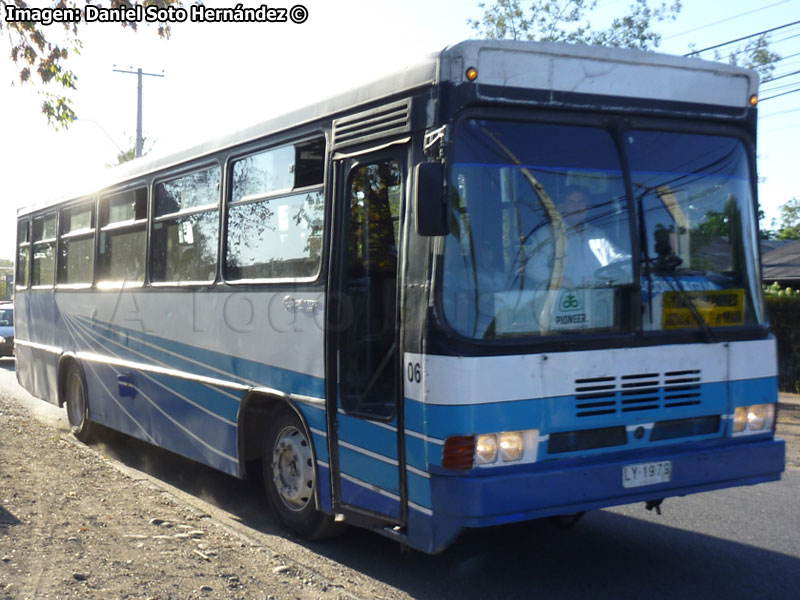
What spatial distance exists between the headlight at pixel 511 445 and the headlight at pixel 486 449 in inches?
1.9

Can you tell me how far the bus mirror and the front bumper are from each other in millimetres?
1333

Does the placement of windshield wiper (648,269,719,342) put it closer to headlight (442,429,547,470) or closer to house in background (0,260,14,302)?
headlight (442,429,547,470)

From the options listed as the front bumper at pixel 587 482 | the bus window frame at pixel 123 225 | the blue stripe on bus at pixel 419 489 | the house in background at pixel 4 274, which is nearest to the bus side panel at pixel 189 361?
the bus window frame at pixel 123 225

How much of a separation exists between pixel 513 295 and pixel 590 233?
0.62m

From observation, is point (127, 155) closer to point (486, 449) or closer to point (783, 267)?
point (783, 267)

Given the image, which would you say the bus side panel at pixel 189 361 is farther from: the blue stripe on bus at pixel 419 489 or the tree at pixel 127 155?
the tree at pixel 127 155

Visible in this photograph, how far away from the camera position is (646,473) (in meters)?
5.51

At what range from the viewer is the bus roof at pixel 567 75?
5.35 metres

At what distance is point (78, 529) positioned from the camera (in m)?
6.89

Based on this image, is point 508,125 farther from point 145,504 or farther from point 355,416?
point 145,504

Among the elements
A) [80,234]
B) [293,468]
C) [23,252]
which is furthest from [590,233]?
[23,252]

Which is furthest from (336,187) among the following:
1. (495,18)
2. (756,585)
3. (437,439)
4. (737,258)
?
(495,18)

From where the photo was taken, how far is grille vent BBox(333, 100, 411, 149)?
562 cm

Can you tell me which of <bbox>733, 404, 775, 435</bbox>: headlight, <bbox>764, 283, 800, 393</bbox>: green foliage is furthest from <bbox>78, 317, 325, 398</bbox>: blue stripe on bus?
<bbox>764, 283, 800, 393</bbox>: green foliage
